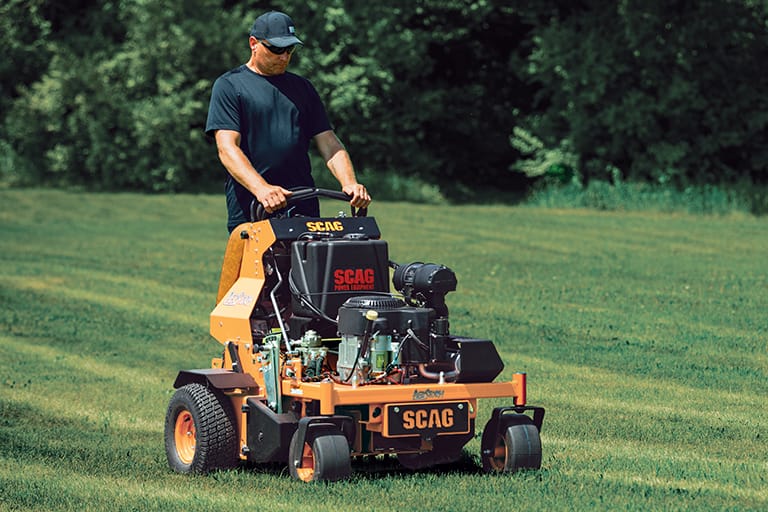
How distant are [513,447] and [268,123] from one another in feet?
6.91

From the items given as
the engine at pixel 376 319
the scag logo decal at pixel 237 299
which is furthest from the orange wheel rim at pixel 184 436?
the engine at pixel 376 319

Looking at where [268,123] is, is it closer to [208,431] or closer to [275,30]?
[275,30]

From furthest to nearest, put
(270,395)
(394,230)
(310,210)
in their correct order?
1. (394,230)
2. (310,210)
3. (270,395)

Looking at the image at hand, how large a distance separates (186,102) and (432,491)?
1064 inches

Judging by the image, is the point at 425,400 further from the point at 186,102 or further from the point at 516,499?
the point at 186,102

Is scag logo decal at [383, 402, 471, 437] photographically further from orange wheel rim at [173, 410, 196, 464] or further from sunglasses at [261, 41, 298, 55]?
sunglasses at [261, 41, 298, 55]

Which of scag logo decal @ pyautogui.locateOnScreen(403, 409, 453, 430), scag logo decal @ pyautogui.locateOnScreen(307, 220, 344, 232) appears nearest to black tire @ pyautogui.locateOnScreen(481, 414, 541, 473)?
scag logo decal @ pyautogui.locateOnScreen(403, 409, 453, 430)

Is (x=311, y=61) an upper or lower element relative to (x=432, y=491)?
upper

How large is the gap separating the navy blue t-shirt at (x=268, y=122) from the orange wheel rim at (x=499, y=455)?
5.25 ft

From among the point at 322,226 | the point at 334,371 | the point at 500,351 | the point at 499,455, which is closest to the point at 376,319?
the point at 334,371

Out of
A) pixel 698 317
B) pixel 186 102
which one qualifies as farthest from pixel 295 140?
pixel 186 102

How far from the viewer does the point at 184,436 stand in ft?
26.3

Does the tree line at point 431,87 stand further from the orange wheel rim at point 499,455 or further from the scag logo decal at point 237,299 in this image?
the orange wheel rim at point 499,455

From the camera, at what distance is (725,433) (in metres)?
9.07
